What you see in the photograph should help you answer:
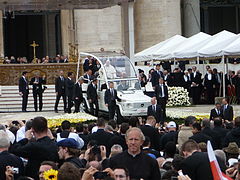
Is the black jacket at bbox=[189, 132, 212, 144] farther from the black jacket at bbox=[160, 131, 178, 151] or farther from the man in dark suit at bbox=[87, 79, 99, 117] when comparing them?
the man in dark suit at bbox=[87, 79, 99, 117]

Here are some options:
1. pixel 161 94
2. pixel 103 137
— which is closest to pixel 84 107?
pixel 161 94

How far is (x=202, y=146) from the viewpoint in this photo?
11.5 m

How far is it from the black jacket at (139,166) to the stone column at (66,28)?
34426mm

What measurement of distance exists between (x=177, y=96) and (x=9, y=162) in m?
25.1

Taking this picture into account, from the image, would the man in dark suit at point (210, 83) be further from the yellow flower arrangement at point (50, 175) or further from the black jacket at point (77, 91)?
the yellow flower arrangement at point (50, 175)

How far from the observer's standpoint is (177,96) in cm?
3481

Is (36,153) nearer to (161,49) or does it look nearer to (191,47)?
(191,47)

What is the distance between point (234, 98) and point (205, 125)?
20.5 m

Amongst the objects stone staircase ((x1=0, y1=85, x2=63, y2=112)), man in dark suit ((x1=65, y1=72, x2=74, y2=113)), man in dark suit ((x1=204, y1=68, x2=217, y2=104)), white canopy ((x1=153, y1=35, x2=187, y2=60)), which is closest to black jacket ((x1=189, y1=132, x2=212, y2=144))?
man in dark suit ((x1=65, y1=72, x2=74, y2=113))

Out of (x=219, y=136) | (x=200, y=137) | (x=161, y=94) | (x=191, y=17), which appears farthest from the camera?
(x=191, y=17)

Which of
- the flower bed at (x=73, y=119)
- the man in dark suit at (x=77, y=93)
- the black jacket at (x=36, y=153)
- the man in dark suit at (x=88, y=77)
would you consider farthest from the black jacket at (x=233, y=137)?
the man in dark suit at (x=88, y=77)

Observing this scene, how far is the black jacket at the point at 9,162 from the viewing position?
32.4 feet

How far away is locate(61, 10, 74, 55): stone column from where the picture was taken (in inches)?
1733

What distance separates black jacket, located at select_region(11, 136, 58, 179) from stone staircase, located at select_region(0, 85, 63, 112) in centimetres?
2400
